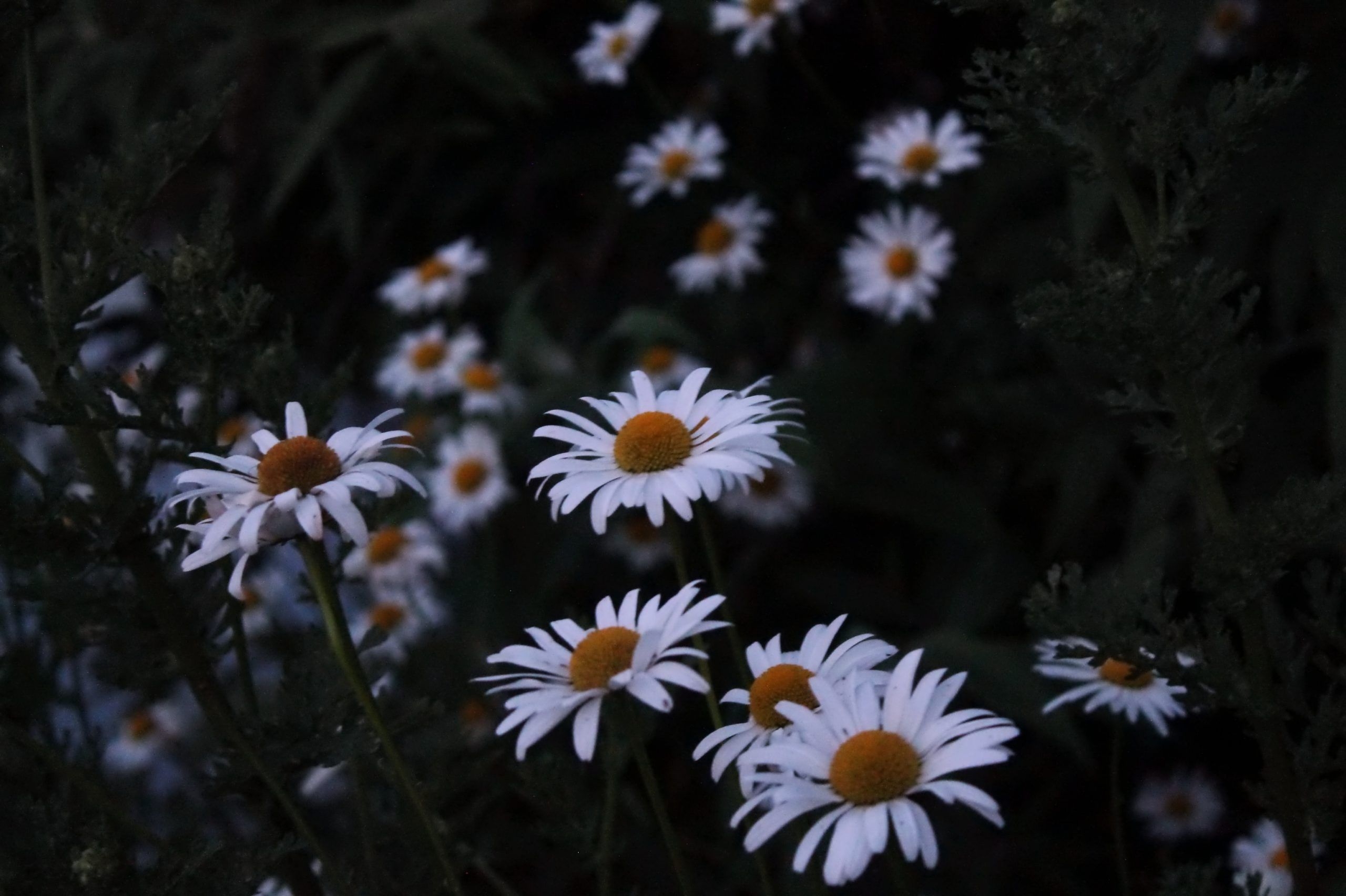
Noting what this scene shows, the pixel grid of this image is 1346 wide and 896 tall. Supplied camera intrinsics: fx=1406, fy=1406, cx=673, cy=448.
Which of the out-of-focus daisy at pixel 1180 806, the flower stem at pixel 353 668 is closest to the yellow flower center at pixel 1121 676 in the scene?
the flower stem at pixel 353 668

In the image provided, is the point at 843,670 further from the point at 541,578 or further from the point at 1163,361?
the point at 541,578

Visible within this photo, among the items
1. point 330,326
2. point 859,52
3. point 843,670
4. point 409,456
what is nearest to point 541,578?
point 409,456

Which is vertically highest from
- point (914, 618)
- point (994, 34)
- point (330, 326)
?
point (330, 326)

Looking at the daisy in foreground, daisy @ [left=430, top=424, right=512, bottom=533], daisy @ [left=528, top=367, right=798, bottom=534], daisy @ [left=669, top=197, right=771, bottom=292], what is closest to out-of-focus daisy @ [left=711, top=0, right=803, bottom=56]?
daisy @ [left=669, top=197, right=771, bottom=292]

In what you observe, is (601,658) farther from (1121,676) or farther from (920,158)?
(920,158)

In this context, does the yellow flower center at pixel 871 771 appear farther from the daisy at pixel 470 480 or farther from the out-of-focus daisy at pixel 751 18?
the daisy at pixel 470 480

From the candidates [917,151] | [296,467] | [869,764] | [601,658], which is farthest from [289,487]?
[917,151]
